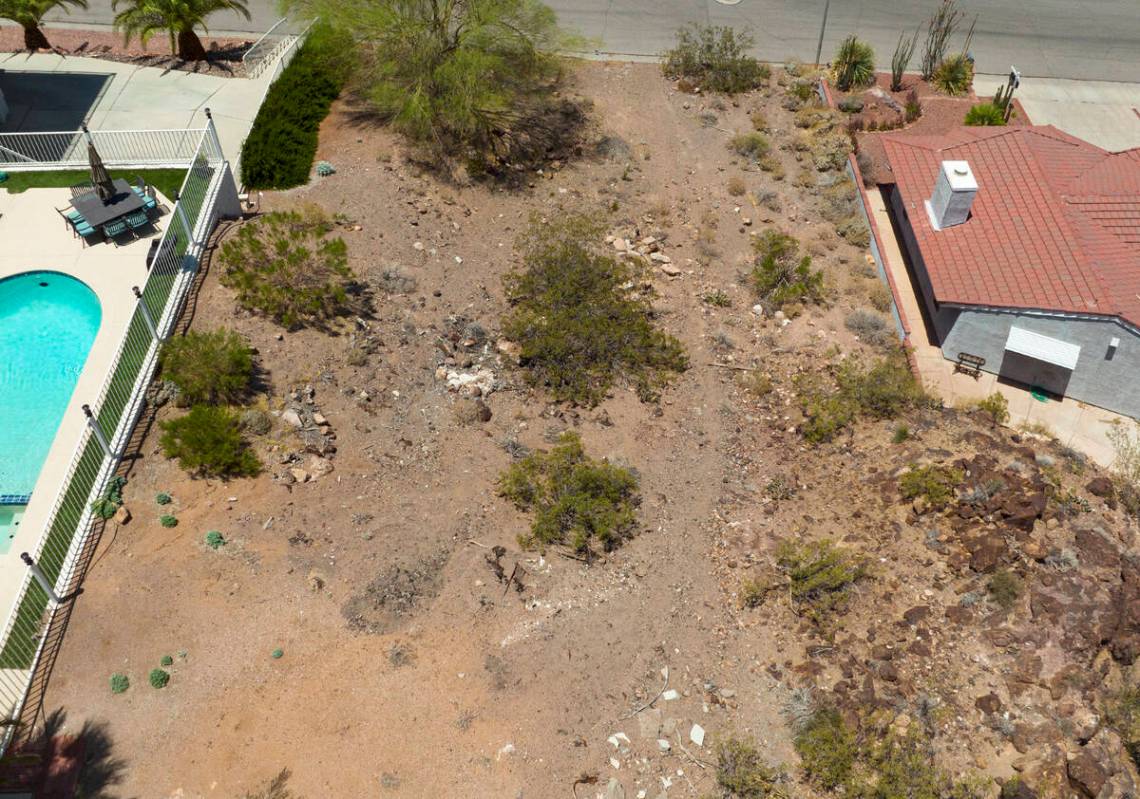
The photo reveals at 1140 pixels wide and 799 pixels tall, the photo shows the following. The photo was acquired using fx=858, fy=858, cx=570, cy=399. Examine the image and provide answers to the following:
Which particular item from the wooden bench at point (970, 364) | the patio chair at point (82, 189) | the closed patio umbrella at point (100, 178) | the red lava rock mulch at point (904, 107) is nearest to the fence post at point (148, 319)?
the closed patio umbrella at point (100, 178)

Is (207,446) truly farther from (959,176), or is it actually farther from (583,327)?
(959,176)

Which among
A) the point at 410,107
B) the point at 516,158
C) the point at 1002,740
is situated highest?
the point at 410,107

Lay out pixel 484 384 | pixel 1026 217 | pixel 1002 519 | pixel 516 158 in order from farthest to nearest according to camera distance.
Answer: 1. pixel 516 158
2. pixel 1026 217
3. pixel 484 384
4. pixel 1002 519

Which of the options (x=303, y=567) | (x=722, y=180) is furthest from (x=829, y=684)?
(x=722, y=180)

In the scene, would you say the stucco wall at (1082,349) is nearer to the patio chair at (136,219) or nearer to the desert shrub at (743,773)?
the desert shrub at (743,773)

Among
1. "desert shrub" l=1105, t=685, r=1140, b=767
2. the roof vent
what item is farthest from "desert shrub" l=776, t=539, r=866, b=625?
the roof vent

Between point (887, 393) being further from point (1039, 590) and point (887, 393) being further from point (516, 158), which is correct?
point (516, 158)

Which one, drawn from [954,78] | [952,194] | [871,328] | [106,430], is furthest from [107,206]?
[954,78]
